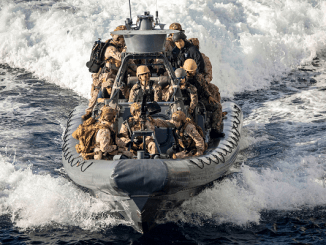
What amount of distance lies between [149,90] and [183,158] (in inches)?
62.9

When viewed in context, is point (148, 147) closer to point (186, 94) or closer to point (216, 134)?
point (186, 94)

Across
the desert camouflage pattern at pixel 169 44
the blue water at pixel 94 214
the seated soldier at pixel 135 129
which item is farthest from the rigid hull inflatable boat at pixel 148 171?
the desert camouflage pattern at pixel 169 44

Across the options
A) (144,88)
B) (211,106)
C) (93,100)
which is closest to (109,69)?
(93,100)

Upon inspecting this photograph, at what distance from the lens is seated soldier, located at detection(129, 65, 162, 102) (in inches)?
252

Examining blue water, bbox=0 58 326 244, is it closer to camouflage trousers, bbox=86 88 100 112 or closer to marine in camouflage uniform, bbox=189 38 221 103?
camouflage trousers, bbox=86 88 100 112

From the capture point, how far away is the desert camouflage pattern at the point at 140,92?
21.1 ft

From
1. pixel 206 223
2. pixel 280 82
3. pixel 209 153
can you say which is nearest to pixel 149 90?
pixel 209 153

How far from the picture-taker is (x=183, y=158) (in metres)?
5.75

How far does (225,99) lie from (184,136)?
6.24 meters

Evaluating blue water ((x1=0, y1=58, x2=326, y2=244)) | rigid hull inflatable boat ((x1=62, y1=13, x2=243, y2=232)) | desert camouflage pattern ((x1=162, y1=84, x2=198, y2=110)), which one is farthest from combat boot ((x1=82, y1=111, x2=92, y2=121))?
desert camouflage pattern ((x1=162, y1=84, x2=198, y2=110))

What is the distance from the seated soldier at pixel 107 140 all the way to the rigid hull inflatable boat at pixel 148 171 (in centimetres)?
17

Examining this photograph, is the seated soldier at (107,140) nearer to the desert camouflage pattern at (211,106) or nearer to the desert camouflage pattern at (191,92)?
the desert camouflage pattern at (191,92)

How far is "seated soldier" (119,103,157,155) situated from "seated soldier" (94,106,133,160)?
0.61ft

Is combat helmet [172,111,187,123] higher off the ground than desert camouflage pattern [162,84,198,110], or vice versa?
desert camouflage pattern [162,84,198,110]
